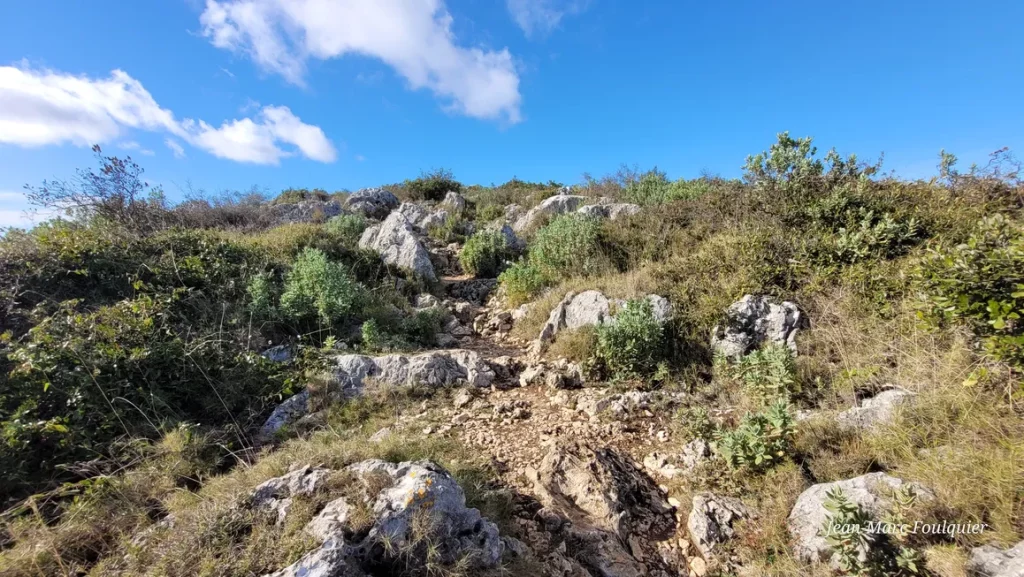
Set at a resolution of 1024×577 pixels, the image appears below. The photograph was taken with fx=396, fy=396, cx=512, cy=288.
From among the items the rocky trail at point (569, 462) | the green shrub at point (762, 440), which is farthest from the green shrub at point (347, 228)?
the green shrub at point (762, 440)

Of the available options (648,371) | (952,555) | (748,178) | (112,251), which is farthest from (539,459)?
(112,251)

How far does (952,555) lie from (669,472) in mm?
1788

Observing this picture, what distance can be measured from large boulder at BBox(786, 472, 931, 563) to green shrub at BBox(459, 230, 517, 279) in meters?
7.37

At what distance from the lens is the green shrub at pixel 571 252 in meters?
7.56

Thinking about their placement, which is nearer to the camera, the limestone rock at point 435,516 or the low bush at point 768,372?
the limestone rock at point 435,516

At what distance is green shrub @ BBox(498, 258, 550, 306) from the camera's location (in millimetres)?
7727

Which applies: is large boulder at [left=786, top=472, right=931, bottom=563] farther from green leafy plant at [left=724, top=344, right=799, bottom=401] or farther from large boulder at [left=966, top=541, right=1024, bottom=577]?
green leafy plant at [left=724, top=344, right=799, bottom=401]

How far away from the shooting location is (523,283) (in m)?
7.74

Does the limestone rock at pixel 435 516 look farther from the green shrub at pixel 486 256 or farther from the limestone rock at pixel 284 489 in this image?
the green shrub at pixel 486 256

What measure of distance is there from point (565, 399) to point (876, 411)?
9.58 feet

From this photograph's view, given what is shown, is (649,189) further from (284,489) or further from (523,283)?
(284,489)

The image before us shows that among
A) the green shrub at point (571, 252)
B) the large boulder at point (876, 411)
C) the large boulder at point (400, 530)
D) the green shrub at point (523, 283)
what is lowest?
the large boulder at point (400, 530)

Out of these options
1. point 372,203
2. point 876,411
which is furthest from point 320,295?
point 372,203

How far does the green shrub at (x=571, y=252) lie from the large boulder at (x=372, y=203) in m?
8.71
